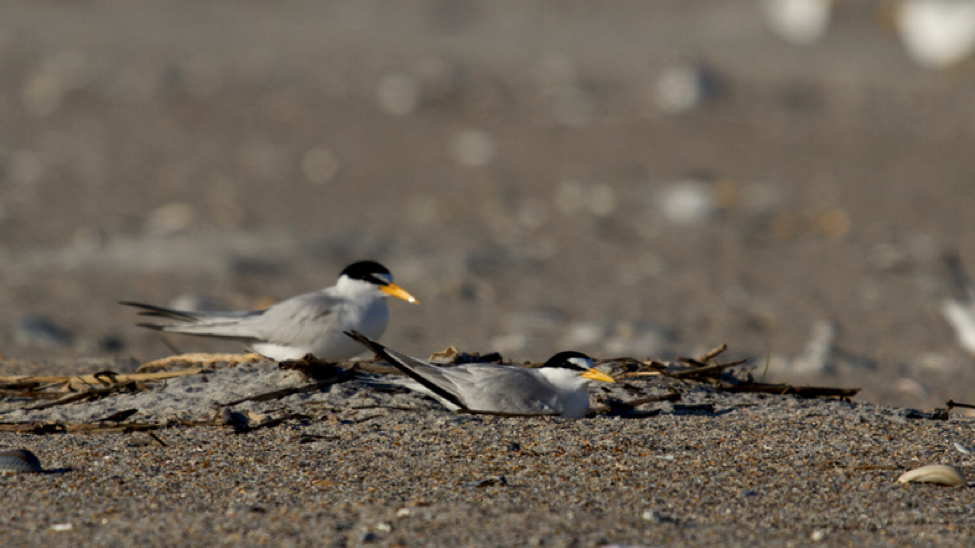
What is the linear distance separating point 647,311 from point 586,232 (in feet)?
7.82

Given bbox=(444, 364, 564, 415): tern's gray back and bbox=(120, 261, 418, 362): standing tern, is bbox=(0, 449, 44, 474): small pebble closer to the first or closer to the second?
bbox=(120, 261, 418, 362): standing tern

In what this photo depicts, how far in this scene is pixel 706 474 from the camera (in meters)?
3.24

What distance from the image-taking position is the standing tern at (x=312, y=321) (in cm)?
461

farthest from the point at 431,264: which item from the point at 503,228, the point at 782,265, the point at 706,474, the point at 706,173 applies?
the point at 706,474

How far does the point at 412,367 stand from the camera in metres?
3.79

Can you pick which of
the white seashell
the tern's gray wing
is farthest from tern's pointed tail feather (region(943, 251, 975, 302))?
the tern's gray wing

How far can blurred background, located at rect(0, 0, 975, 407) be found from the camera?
24.9 feet

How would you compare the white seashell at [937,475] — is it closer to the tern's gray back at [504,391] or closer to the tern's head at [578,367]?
the tern's head at [578,367]

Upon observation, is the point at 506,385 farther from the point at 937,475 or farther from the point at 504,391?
the point at 937,475

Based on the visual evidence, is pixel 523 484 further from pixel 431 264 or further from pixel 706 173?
pixel 706 173

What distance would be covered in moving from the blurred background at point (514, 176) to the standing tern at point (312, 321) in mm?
487

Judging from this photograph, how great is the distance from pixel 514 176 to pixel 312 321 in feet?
23.5

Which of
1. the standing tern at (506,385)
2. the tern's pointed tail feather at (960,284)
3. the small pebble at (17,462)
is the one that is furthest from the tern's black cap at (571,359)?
the tern's pointed tail feather at (960,284)

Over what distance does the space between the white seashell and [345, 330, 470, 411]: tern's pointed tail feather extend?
157cm
